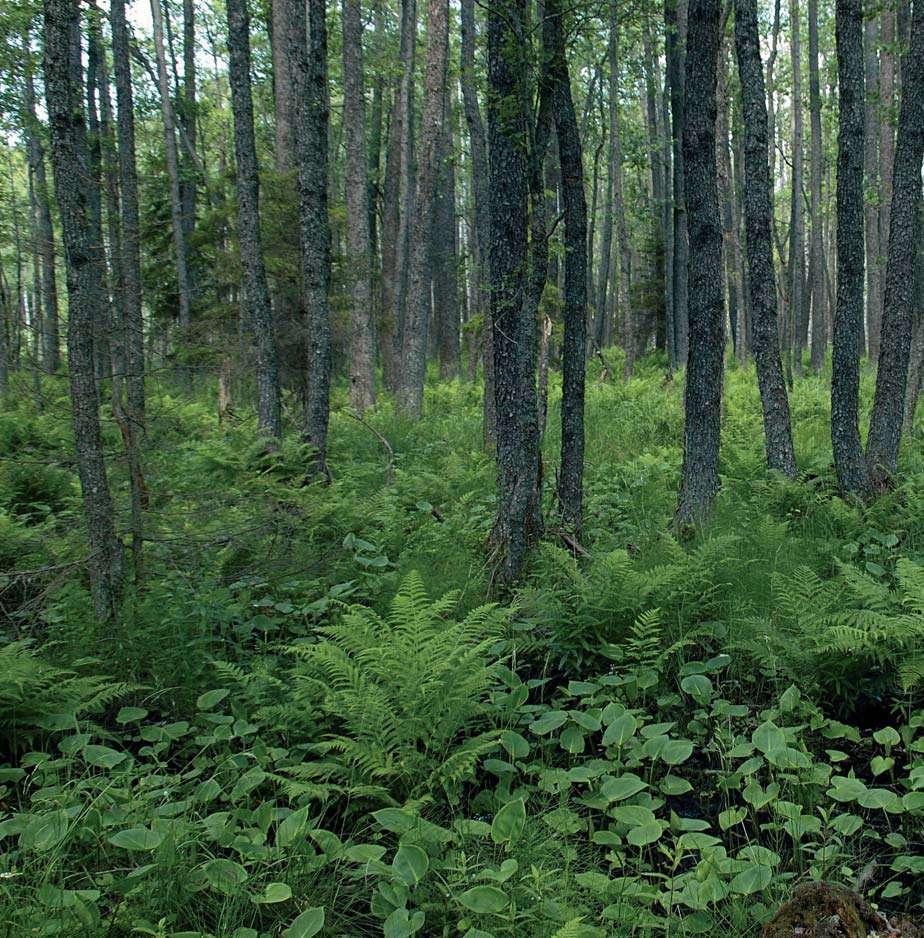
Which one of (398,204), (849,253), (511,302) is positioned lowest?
(511,302)

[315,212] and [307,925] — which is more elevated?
[315,212]

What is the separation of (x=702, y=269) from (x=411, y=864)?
5.09 meters

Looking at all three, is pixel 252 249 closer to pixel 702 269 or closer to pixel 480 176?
pixel 702 269

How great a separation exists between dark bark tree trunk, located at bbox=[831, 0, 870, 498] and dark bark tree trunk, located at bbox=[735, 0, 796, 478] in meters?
0.54

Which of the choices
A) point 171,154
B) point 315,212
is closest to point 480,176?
point 315,212

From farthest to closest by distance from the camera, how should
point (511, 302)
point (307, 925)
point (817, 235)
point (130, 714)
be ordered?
point (817, 235) < point (511, 302) < point (130, 714) < point (307, 925)

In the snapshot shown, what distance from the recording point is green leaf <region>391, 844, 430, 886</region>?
253 cm

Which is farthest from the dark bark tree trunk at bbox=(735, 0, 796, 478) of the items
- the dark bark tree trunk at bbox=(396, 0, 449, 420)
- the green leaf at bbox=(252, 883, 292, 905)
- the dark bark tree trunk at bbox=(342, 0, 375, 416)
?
the dark bark tree trunk at bbox=(342, 0, 375, 416)

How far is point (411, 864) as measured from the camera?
2.56 metres

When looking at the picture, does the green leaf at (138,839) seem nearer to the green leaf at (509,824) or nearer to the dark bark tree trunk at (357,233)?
the green leaf at (509,824)

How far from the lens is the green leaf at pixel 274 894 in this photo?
2.37 meters

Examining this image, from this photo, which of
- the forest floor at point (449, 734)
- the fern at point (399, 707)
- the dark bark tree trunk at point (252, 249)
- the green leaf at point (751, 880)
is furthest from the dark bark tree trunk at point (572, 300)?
the green leaf at point (751, 880)

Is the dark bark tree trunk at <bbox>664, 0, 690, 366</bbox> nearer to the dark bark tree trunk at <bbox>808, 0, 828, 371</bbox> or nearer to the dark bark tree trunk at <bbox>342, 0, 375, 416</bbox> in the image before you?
the dark bark tree trunk at <bbox>808, 0, 828, 371</bbox>

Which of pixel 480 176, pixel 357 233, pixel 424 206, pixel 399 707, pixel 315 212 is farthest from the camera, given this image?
pixel 480 176
